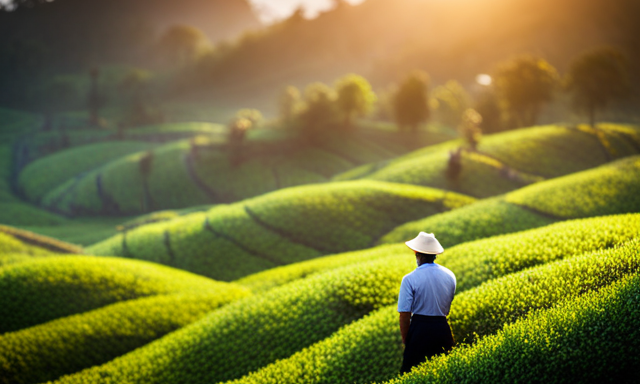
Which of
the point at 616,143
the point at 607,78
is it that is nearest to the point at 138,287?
the point at 616,143

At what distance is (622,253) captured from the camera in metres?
11.9

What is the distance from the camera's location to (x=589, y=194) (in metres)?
31.5

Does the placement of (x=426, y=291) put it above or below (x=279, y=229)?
above

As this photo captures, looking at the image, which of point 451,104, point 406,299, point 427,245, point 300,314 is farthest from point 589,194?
point 451,104

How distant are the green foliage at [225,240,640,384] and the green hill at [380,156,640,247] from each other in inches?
556

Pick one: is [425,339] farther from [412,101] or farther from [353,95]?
[412,101]

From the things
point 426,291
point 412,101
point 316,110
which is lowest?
point 426,291

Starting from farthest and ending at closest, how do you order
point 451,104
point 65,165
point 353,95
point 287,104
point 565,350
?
point 451,104, point 287,104, point 65,165, point 353,95, point 565,350

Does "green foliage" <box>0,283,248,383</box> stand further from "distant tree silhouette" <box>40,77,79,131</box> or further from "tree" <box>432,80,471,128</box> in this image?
"distant tree silhouette" <box>40,77,79,131</box>

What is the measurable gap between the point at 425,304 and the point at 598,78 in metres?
77.4

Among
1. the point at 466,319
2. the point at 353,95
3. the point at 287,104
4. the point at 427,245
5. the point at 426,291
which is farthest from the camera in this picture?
the point at 287,104

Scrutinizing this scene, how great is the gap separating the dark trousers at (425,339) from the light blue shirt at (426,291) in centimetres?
26

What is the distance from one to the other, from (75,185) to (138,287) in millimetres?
63299

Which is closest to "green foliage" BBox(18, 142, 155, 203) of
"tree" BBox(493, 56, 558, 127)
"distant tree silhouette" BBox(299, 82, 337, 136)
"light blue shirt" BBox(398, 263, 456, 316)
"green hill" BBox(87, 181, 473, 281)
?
"distant tree silhouette" BBox(299, 82, 337, 136)
